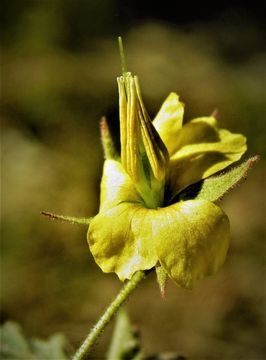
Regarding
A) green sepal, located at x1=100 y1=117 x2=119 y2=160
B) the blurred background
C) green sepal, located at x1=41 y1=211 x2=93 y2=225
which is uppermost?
green sepal, located at x1=100 y1=117 x2=119 y2=160

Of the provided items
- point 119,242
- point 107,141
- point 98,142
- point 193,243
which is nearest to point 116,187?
point 107,141

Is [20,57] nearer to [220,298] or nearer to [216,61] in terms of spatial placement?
[216,61]

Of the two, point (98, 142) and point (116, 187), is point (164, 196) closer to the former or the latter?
point (116, 187)

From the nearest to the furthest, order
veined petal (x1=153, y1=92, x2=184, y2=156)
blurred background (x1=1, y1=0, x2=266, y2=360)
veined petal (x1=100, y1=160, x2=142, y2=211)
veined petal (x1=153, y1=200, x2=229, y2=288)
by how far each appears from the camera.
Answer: veined petal (x1=153, y1=200, x2=229, y2=288)
veined petal (x1=100, y1=160, x2=142, y2=211)
veined petal (x1=153, y1=92, x2=184, y2=156)
blurred background (x1=1, y1=0, x2=266, y2=360)

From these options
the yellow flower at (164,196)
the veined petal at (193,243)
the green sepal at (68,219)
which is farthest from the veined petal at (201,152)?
the green sepal at (68,219)

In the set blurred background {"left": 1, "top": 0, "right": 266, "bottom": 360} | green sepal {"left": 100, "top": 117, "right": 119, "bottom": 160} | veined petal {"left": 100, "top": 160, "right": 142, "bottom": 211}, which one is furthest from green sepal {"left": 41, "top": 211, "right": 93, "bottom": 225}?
blurred background {"left": 1, "top": 0, "right": 266, "bottom": 360}

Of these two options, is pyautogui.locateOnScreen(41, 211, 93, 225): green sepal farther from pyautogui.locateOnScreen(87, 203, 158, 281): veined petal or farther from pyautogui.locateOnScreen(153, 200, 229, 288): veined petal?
pyautogui.locateOnScreen(153, 200, 229, 288): veined petal

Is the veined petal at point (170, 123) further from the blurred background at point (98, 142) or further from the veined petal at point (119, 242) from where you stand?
the blurred background at point (98, 142)

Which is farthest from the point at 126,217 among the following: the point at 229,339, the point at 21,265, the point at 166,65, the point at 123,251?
the point at 166,65
